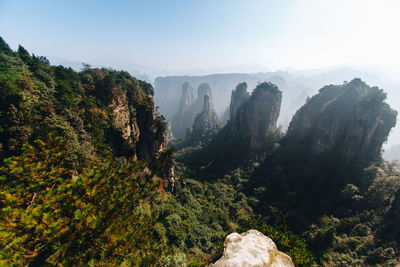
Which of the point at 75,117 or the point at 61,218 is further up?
the point at 75,117

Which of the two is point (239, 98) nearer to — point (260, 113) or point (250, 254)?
point (260, 113)

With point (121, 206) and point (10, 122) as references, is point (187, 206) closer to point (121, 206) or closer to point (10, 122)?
point (121, 206)

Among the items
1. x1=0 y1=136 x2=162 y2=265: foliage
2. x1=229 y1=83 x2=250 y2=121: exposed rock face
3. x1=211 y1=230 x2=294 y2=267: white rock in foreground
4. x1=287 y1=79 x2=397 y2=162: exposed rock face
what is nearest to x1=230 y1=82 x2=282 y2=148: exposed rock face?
x1=287 y1=79 x2=397 y2=162: exposed rock face

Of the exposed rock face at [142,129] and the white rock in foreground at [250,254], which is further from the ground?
the exposed rock face at [142,129]

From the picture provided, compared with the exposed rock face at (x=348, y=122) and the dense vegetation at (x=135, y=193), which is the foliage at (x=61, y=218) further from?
the exposed rock face at (x=348, y=122)

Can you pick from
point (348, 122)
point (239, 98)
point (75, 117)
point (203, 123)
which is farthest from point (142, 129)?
point (203, 123)

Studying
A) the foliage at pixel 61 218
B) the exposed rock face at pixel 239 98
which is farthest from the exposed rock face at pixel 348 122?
the foliage at pixel 61 218
